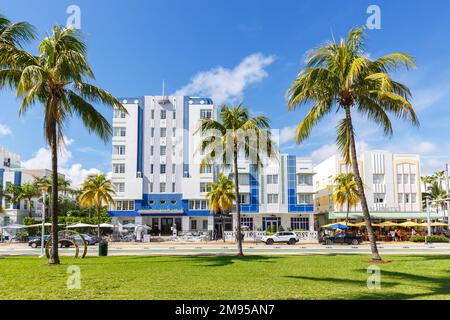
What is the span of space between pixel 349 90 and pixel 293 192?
3947 cm

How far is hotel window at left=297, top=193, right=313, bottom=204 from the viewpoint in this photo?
189 feet

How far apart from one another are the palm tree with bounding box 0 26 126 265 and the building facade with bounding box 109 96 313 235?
3772 cm

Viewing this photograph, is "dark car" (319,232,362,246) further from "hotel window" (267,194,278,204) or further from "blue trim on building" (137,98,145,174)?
"blue trim on building" (137,98,145,174)

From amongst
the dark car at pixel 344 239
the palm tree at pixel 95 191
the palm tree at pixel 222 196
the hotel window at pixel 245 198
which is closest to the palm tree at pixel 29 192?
the palm tree at pixel 95 191

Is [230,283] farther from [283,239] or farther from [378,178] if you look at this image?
[378,178]

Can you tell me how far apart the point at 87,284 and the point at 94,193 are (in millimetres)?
35294

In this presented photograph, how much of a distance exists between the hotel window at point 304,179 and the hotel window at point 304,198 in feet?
5.46

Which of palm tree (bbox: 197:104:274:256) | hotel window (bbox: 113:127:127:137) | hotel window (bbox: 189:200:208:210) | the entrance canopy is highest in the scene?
hotel window (bbox: 113:127:127:137)

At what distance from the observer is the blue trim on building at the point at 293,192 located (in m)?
57.3

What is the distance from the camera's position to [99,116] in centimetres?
1917

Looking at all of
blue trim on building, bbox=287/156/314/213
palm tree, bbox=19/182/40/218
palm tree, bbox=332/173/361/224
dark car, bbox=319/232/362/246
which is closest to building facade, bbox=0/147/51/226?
palm tree, bbox=19/182/40/218

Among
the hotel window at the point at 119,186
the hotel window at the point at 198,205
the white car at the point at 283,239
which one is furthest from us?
the hotel window at the point at 119,186

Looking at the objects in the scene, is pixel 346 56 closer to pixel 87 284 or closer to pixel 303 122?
pixel 303 122

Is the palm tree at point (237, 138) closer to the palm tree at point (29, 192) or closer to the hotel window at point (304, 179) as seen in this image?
the hotel window at point (304, 179)
